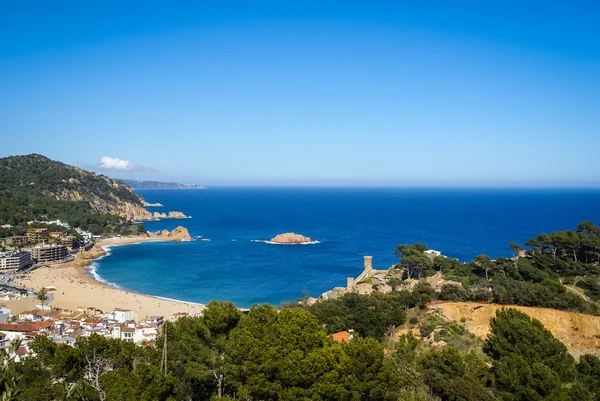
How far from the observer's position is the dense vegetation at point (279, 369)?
10.9 metres

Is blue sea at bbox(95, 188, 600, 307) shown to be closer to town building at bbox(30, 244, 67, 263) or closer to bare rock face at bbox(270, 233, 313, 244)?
bare rock face at bbox(270, 233, 313, 244)

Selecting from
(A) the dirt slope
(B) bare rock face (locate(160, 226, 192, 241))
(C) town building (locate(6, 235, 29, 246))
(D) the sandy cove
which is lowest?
(D) the sandy cove

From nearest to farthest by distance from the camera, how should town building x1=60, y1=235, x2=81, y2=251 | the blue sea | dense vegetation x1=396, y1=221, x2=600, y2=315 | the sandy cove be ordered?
dense vegetation x1=396, y1=221, x2=600, y2=315, the sandy cove, the blue sea, town building x1=60, y1=235, x2=81, y2=251

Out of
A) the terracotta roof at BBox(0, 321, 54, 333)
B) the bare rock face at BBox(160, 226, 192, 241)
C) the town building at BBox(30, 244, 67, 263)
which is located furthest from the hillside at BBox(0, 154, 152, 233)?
the terracotta roof at BBox(0, 321, 54, 333)

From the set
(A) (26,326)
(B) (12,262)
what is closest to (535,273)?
(A) (26,326)

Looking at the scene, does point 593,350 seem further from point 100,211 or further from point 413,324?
point 100,211

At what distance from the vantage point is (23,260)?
54.0 meters

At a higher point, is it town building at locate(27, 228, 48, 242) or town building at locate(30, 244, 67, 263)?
town building at locate(27, 228, 48, 242)

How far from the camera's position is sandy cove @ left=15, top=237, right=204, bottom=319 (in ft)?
123

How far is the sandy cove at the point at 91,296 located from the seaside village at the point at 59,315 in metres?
1.33

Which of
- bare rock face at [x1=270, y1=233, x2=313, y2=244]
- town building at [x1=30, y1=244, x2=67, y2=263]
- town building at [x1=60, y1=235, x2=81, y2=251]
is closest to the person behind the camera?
town building at [x1=30, y1=244, x2=67, y2=263]

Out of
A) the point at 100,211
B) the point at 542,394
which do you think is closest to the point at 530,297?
the point at 542,394

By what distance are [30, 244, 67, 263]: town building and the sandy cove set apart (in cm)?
555

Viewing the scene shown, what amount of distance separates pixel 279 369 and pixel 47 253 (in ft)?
191
